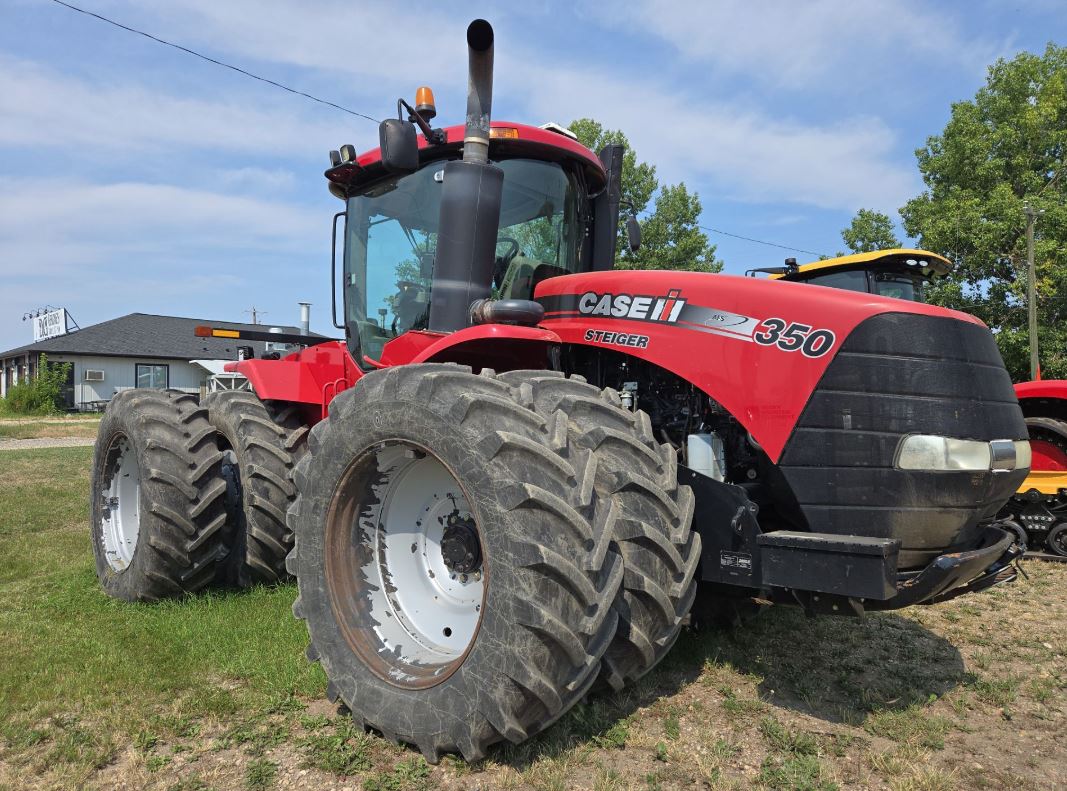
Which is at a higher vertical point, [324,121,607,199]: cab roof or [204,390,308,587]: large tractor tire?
[324,121,607,199]: cab roof

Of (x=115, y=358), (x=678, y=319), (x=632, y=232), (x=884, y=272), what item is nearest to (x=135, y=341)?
(x=115, y=358)

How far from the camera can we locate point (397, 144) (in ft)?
10.9

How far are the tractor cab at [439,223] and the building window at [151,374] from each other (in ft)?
110

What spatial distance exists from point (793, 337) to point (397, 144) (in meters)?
1.92

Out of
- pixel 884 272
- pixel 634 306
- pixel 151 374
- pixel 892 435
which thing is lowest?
pixel 151 374

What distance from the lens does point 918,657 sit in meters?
3.76

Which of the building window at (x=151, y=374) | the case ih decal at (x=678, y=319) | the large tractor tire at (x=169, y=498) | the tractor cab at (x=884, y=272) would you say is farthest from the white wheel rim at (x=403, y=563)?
the building window at (x=151, y=374)

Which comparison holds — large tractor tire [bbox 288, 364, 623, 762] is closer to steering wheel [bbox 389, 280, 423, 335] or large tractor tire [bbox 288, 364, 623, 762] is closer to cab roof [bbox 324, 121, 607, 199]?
steering wheel [bbox 389, 280, 423, 335]

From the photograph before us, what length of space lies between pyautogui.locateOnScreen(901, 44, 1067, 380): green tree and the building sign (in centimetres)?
3877

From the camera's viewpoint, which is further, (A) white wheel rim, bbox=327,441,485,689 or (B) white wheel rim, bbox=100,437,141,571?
(B) white wheel rim, bbox=100,437,141,571

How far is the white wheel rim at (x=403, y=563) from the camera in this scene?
2951 millimetres

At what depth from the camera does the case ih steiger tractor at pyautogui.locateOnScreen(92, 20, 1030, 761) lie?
7.90 ft

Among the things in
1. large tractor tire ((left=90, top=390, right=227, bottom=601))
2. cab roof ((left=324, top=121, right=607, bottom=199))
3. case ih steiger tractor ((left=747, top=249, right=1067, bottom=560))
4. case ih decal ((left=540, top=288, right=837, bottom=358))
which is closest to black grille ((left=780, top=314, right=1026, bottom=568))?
case ih decal ((left=540, top=288, right=837, bottom=358))

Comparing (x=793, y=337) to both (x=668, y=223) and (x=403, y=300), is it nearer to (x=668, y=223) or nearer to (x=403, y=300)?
(x=403, y=300)
